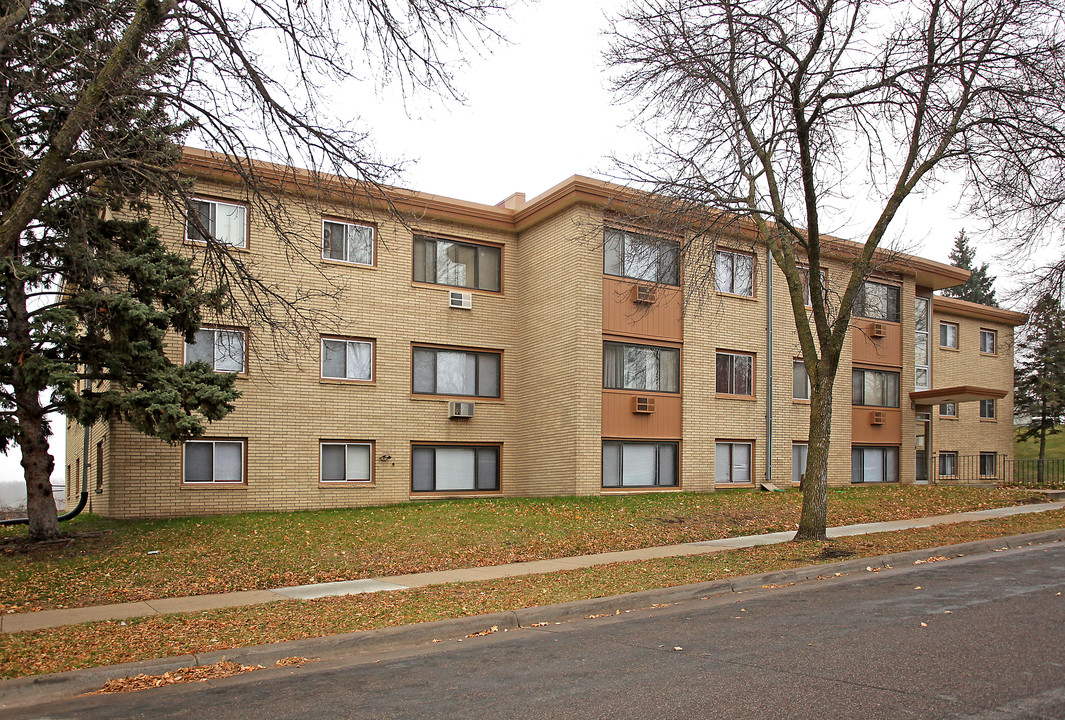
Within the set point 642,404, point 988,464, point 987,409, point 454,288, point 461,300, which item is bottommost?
point 988,464

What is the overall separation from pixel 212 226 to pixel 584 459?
1039cm

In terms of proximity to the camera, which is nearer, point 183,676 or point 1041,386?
point 183,676

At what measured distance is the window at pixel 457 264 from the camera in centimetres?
2264

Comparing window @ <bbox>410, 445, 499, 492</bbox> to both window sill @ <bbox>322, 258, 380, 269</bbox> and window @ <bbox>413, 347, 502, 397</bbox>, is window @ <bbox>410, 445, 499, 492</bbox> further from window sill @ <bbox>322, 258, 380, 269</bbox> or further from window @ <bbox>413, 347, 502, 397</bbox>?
window sill @ <bbox>322, 258, 380, 269</bbox>

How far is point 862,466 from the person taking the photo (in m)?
28.7

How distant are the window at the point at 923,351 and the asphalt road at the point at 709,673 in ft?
78.1

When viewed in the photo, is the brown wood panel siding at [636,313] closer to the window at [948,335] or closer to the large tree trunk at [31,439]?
the large tree trunk at [31,439]

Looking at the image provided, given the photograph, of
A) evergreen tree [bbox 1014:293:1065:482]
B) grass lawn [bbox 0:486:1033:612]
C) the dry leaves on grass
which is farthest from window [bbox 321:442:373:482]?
evergreen tree [bbox 1014:293:1065:482]

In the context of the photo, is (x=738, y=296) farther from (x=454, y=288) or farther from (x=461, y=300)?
(x=454, y=288)

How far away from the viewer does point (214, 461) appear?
19609 mm

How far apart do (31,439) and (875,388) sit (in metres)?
24.7

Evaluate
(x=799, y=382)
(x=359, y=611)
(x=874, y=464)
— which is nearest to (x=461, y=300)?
(x=799, y=382)

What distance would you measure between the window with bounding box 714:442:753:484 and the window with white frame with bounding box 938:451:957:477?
1179cm

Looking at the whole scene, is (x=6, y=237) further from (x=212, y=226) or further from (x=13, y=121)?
(x=212, y=226)
